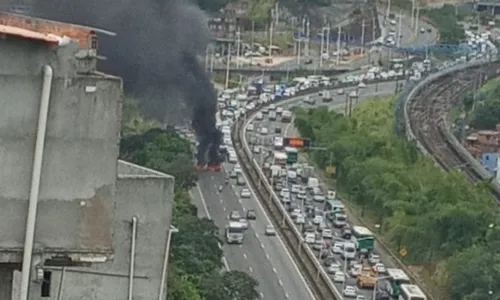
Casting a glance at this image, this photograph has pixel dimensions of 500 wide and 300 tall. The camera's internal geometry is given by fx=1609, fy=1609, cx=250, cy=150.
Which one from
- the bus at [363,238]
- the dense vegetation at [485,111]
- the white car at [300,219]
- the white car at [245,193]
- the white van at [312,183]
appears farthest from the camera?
the dense vegetation at [485,111]

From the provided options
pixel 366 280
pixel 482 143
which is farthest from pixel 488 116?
pixel 366 280

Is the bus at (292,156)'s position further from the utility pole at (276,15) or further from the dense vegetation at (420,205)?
the utility pole at (276,15)

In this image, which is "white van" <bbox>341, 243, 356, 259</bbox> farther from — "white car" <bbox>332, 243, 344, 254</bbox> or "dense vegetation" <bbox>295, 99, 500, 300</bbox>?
"dense vegetation" <bbox>295, 99, 500, 300</bbox>

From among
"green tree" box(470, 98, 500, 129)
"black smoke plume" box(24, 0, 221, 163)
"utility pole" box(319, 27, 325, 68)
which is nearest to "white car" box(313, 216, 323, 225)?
"black smoke plume" box(24, 0, 221, 163)

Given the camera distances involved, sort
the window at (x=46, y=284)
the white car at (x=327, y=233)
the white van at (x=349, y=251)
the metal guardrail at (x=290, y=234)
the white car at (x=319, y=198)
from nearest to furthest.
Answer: the window at (x=46, y=284) < the metal guardrail at (x=290, y=234) < the white van at (x=349, y=251) < the white car at (x=327, y=233) < the white car at (x=319, y=198)

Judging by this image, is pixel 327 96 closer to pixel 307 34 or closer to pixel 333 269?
pixel 307 34

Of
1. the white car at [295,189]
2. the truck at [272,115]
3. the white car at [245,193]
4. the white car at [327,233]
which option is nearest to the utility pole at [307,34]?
the truck at [272,115]
